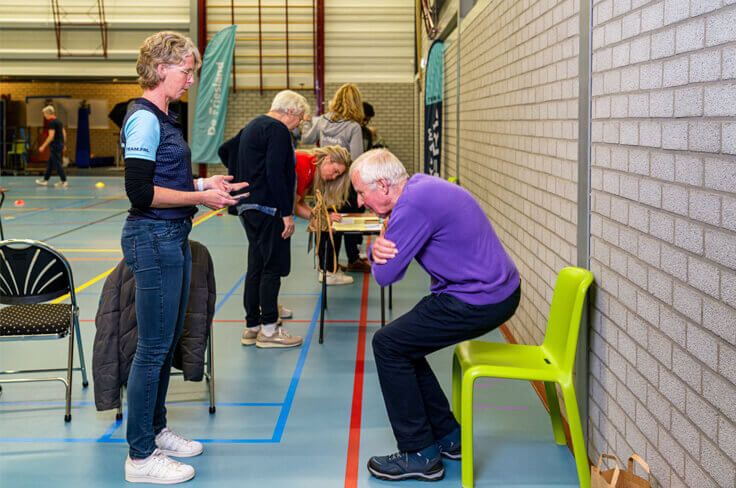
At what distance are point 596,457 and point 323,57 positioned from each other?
12.6 metres

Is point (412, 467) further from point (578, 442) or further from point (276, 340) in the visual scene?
point (276, 340)

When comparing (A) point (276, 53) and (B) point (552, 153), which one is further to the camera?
(A) point (276, 53)

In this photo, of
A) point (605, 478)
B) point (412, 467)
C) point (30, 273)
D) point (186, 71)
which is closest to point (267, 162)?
point (30, 273)

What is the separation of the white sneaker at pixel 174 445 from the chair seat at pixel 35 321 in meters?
0.80

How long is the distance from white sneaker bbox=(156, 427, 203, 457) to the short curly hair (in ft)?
4.53

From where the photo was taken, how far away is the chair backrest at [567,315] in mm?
2717

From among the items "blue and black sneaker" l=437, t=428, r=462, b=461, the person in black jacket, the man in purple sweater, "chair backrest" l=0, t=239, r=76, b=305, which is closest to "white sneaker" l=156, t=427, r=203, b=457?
the man in purple sweater

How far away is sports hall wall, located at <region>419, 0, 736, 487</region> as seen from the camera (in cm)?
182

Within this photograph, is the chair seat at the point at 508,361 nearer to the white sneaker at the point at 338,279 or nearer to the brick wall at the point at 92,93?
the white sneaker at the point at 338,279

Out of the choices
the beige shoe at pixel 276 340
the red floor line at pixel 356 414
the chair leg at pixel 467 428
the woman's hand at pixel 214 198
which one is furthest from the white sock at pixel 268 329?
the chair leg at pixel 467 428

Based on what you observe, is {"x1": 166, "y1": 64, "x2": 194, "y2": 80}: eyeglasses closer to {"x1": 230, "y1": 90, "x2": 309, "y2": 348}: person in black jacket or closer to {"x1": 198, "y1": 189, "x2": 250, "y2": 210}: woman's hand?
{"x1": 198, "y1": 189, "x2": 250, "y2": 210}: woman's hand

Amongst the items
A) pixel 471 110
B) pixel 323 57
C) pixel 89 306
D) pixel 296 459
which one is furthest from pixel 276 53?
pixel 296 459

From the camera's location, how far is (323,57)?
1461 cm

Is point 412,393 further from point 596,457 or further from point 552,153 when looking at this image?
point 552,153
